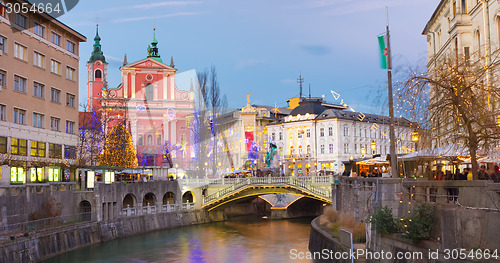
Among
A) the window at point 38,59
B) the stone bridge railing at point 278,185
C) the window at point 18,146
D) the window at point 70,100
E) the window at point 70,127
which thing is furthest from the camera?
the stone bridge railing at point 278,185

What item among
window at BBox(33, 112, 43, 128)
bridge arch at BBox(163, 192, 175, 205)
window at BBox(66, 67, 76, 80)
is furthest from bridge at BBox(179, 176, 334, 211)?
window at BBox(33, 112, 43, 128)

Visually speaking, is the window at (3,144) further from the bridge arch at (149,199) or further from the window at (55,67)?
the bridge arch at (149,199)

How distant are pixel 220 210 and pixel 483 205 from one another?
185ft

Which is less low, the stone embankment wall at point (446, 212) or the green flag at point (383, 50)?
the green flag at point (383, 50)

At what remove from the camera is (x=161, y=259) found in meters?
42.1

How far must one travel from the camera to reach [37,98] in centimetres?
4819

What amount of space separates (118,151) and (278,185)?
1999 cm

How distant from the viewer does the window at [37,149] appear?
156 feet

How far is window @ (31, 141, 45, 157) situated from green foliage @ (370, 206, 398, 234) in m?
33.1

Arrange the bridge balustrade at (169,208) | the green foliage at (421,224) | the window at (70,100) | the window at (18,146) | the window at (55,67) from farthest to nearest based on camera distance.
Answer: the bridge balustrade at (169,208)
the window at (70,100)
the window at (55,67)
the window at (18,146)
the green foliage at (421,224)

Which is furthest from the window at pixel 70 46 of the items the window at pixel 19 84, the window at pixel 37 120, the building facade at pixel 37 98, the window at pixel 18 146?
the window at pixel 18 146

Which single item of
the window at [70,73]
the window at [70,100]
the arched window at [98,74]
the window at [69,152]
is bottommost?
the window at [69,152]

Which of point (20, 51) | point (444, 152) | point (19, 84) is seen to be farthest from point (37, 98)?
point (444, 152)

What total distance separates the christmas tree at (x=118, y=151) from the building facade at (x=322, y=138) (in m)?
36.2
